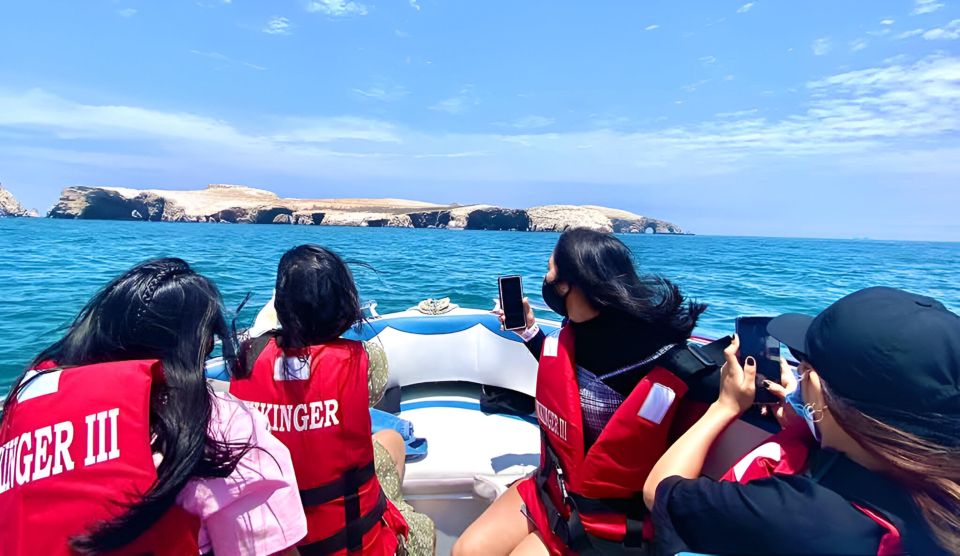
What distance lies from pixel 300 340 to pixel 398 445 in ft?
3.03

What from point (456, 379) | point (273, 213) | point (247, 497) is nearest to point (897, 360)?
point (247, 497)

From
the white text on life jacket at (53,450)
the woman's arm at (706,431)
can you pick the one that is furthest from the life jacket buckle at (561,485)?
the white text on life jacket at (53,450)

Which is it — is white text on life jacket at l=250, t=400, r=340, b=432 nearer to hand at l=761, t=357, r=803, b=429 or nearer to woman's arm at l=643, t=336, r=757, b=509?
woman's arm at l=643, t=336, r=757, b=509

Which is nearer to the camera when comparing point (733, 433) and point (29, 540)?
point (29, 540)

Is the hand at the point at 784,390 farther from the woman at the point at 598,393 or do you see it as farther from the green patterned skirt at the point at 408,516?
the green patterned skirt at the point at 408,516

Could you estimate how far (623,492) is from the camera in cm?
158

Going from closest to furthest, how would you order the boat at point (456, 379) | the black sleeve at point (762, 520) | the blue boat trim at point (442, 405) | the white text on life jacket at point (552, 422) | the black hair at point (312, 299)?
1. the black sleeve at point (762, 520)
2. the black hair at point (312, 299)
3. the white text on life jacket at point (552, 422)
4. the boat at point (456, 379)
5. the blue boat trim at point (442, 405)

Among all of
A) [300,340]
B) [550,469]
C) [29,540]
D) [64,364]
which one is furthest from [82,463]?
[550,469]

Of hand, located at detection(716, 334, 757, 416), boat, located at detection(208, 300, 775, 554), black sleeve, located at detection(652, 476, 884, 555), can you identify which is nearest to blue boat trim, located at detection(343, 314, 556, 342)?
boat, located at detection(208, 300, 775, 554)

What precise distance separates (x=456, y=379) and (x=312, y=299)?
2580 millimetres

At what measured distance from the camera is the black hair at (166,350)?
0.92m

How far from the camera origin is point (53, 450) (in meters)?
0.87

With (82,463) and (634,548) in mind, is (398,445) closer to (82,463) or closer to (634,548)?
(634,548)

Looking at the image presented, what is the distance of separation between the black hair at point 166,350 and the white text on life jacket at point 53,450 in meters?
0.07
